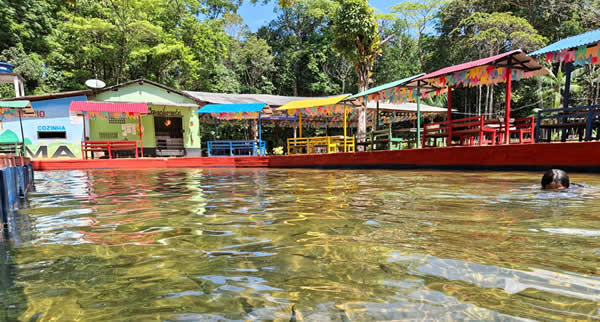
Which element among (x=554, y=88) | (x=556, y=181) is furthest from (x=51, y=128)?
(x=554, y=88)

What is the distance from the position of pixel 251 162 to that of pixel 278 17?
98.0 feet

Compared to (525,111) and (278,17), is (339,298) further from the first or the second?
(278,17)

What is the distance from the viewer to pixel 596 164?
243 inches

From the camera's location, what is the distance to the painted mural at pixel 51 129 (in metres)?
15.3

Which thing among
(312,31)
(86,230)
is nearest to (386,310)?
(86,230)

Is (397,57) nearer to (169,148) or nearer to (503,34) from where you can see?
(503,34)

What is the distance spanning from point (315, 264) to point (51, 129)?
18.8 meters

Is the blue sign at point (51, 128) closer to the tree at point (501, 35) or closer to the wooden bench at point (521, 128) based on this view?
the wooden bench at point (521, 128)

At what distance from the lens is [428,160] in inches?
345

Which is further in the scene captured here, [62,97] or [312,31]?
Result: [312,31]

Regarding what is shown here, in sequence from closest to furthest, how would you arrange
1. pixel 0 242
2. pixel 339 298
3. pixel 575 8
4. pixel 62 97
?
pixel 339 298, pixel 0 242, pixel 62 97, pixel 575 8

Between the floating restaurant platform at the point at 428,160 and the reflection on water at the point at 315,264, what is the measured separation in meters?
4.23

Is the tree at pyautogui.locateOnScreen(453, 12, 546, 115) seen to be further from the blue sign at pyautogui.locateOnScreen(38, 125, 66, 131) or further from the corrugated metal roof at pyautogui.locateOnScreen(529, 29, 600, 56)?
the blue sign at pyautogui.locateOnScreen(38, 125, 66, 131)

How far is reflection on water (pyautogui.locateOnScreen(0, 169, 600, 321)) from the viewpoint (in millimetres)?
1267
